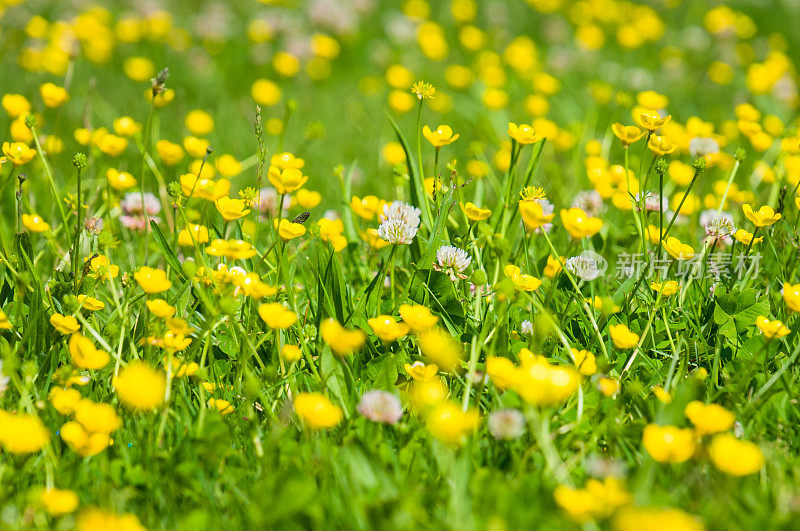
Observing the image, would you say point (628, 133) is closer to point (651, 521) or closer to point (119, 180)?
point (651, 521)

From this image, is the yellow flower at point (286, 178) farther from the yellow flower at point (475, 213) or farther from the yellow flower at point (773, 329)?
the yellow flower at point (773, 329)

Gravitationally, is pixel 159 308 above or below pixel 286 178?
below

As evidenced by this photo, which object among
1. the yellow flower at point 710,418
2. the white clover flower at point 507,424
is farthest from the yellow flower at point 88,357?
the yellow flower at point 710,418

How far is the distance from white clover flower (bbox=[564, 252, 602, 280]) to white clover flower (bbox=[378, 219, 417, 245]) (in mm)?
419

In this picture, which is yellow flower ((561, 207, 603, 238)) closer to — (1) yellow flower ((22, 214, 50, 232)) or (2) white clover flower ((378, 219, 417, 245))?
(2) white clover flower ((378, 219, 417, 245))

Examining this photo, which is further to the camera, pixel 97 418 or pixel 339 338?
pixel 339 338

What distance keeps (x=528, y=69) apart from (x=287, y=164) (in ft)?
8.85

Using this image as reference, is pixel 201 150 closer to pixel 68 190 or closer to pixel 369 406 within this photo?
pixel 68 190

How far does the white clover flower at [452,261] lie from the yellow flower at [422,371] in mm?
365

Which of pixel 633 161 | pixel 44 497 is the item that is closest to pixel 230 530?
pixel 44 497

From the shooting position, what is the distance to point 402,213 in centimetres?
212

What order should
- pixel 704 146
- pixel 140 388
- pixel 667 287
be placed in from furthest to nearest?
1. pixel 704 146
2. pixel 667 287
3. pixel 140 388

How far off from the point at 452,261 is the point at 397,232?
→ 169 millimetres

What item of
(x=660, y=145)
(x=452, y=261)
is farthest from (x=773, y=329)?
(x=452, y=261)
